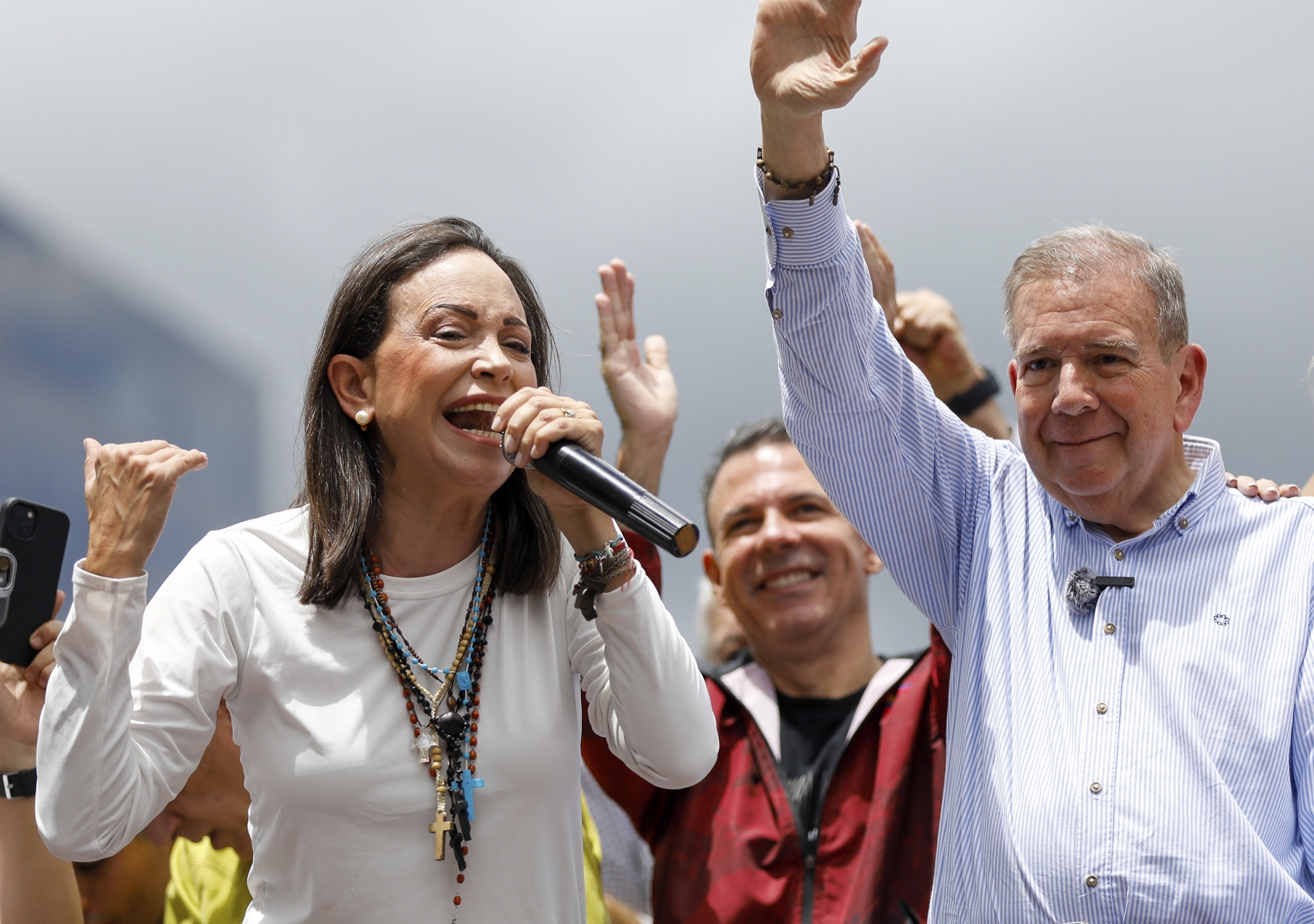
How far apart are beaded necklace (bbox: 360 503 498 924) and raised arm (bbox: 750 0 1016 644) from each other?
2.42 ft

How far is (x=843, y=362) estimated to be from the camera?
2.33 m

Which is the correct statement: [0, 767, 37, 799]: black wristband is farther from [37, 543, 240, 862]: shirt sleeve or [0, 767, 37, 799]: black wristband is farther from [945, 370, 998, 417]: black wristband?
[945, 370, 998, 417]: black wristband

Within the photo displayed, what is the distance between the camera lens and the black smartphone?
2199mm

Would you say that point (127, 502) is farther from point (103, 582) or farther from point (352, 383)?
point (352, 383)

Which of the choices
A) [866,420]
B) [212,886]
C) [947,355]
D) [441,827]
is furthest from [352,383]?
[947,355]

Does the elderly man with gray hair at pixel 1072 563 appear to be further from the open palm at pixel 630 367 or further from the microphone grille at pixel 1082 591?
the open palm at pixel 630 367

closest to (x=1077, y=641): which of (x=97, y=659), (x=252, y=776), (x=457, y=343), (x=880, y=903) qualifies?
(x=880, y=903)

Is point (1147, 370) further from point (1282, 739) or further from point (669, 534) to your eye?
point (669, 534)

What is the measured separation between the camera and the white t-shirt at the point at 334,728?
70.6 inches

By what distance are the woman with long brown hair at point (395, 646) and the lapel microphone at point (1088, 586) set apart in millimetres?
719

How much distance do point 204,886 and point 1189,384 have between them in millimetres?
2522

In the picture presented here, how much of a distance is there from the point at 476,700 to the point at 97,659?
59cm

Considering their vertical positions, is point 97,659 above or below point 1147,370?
below

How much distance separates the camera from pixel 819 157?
223 cm
